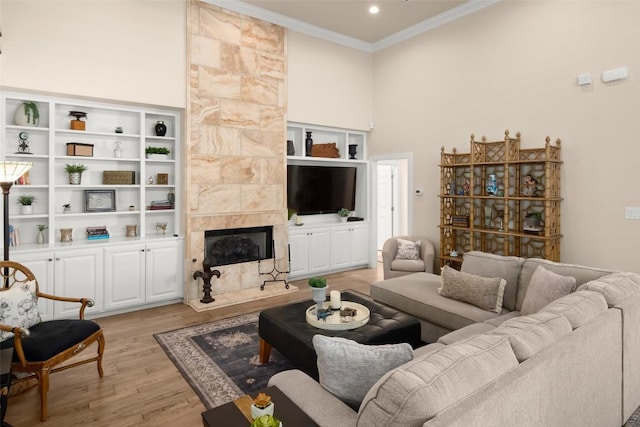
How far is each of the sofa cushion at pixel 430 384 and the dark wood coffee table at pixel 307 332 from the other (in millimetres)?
1364

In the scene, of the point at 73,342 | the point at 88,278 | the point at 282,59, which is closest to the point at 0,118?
the point at 88,278

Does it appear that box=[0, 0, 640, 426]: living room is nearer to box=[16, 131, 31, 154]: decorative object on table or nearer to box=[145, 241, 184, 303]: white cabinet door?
box=[16, 131, 31, 154]: decorative object on table

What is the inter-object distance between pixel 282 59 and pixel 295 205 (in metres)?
2.28

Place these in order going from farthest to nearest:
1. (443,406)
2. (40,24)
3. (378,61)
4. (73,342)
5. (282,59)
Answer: (378,61)
(282,59)
(40,24)
(73,342)
(443,406)

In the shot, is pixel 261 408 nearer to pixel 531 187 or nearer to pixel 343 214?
pixel 531 187

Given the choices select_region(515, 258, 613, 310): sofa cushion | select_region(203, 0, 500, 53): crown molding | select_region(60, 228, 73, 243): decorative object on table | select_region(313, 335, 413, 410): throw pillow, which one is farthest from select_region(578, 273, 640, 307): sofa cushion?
select_region(60, 228, 73, 243): decorative object on table

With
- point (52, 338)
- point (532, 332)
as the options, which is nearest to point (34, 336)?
point (52, 338)

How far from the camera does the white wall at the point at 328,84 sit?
6117 mm

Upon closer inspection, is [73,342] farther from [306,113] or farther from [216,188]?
[306,113]

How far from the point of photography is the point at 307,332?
291cm

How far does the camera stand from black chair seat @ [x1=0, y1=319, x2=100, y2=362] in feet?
8.44

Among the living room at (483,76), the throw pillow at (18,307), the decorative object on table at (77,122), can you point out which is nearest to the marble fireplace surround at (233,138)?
the living room at (483,76)

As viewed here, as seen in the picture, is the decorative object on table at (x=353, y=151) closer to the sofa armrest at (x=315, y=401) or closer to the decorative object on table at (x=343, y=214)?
the decorative object on table at (x=343, y=214)

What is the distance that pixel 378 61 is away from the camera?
691 cm
